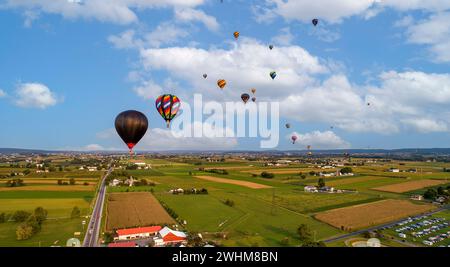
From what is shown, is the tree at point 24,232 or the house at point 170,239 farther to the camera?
the tree at point 24,232

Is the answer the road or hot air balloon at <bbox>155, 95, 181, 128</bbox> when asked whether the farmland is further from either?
hot air balloon at <bbox>155, 95, 181, 128</bbox>

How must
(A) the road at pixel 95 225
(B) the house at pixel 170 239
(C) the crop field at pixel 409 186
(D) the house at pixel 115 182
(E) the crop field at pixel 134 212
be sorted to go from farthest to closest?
(D) the house at pixel 115 182 → (C) the crop field at pixel 409 186 → (E) the crop field at pixel 134 212 → (B) the house at pixel 170 239 → (A) the road at pixel 95 225

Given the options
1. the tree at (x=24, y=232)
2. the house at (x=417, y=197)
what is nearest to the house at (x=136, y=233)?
the tree at (x=24, y=232)

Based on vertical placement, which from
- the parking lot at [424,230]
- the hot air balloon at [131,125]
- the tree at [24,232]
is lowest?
the parking lot at [424,230]

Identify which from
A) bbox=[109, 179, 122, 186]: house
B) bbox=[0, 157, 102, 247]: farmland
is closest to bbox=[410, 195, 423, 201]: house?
bbox=[0, 157, 102, 247]: farmland

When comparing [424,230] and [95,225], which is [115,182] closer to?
[95,225]

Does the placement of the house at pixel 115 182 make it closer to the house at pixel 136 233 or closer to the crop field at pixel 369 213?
the house at pixel 136 233
